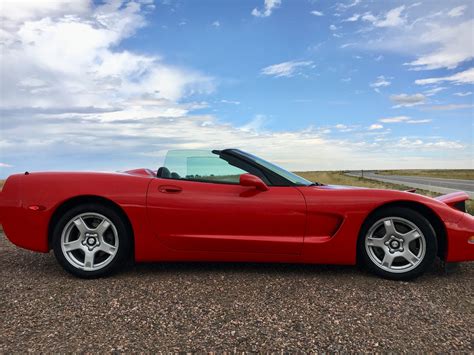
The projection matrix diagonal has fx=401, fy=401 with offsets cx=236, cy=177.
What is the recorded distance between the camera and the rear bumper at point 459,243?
12.5 feet

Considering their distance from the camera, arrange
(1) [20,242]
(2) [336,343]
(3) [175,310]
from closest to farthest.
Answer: (2) [336,343]
(3) [175,310]
(1) [20,242]

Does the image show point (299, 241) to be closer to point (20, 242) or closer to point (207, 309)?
point (207, 309)

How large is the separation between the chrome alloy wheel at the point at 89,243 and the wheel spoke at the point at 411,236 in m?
2.75

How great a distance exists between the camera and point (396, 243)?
151 inches

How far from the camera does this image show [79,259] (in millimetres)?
3955

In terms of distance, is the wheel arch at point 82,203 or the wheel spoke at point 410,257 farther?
the wheel arch at point 82,203

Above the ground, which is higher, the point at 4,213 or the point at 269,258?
the point at 4,213

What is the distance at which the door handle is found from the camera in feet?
12.7

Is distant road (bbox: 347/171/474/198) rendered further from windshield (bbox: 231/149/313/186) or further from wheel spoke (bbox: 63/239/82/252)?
wheel spoke (bbox: 63/239/82/252)

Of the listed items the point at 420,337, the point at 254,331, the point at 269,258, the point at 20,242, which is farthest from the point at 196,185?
the point at 420,337

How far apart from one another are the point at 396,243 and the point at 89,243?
2.96 metres

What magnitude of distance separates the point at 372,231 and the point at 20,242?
11.5 ft

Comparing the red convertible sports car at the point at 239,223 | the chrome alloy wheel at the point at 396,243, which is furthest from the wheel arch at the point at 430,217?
the chrome alloy wheel at the point at 396,243

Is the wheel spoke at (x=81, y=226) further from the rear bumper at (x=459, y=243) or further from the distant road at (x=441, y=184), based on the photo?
the distant road at (x=441, y=184)
